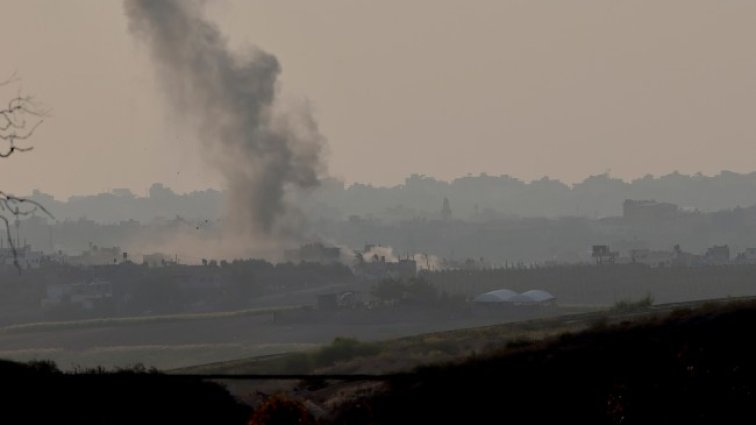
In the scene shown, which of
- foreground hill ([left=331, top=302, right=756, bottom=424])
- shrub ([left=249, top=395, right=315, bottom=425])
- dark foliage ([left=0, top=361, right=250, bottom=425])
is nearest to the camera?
shrub ([left=249, top=395, right=315, bottom=425])

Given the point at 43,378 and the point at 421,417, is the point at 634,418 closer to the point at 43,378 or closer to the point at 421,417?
the point at 421,417

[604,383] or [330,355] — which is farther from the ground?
[330,355]

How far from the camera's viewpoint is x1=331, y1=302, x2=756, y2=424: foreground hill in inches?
1476

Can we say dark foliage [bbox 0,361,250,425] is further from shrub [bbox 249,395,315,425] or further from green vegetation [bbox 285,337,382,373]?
green vegetation [bbox 285,337,382,373]

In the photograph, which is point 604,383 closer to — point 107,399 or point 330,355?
point 107,399

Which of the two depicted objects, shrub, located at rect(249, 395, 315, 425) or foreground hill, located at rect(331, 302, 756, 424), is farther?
foreground hill, located at rect(331, 302, 756, 424)

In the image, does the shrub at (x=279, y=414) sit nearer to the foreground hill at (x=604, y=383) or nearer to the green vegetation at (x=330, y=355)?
the foreground hill at (x=604, y=383)

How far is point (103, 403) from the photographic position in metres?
37.9

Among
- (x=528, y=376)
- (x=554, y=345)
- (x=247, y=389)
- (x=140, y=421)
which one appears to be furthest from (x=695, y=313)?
(x=140, y=421)

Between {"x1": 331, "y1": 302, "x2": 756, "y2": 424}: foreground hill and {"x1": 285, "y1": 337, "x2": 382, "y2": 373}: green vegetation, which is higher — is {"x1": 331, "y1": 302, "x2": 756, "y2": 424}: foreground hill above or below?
below

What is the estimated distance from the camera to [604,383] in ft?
145

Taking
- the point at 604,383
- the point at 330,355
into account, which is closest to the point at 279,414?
the point at 604,383

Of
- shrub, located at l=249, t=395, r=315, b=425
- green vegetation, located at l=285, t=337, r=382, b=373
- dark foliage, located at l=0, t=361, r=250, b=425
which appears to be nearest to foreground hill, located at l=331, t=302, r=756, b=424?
shrub, located at l=249, t=395, r=315, b=425

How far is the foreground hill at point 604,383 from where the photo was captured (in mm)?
37500
